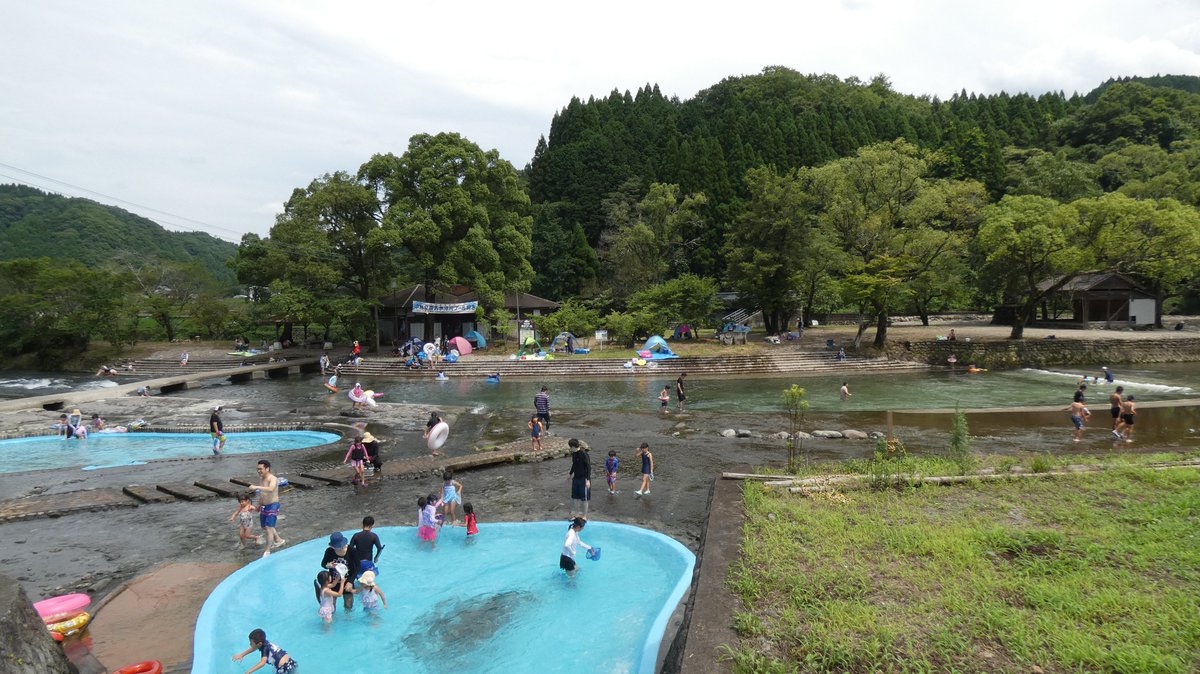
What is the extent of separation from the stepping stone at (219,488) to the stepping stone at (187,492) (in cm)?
10

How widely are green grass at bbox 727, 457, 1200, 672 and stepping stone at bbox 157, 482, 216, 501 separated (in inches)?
464

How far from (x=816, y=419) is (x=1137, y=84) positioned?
75.1 meters

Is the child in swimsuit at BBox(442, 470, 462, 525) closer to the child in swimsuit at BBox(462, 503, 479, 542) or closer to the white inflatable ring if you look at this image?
the child in swimsuit at BBox(462, 503, 479, 542)

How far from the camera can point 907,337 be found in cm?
4081

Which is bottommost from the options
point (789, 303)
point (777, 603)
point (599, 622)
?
point (599, 622)

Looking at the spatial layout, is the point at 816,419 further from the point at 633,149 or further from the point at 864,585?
the point at 633,149

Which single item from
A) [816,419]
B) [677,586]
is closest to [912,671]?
[677,586]

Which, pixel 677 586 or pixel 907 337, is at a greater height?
pixel 907 337

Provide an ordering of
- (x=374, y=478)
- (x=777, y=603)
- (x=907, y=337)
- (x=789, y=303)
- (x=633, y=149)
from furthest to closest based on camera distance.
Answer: (x=633, y=149) → (x=789, y=303) → (x=907, y=337) → (x=374, y=478) → (x=777, y=603)

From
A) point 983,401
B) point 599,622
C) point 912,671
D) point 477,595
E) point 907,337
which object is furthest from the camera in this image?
point 907,337

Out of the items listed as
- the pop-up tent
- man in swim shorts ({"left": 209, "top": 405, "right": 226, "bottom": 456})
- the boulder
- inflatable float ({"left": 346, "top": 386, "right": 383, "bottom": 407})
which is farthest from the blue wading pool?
the pop-up tent

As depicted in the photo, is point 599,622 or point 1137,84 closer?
point 599,622

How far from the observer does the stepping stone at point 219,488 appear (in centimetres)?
1283

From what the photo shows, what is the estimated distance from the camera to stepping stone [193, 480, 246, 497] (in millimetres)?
12828
